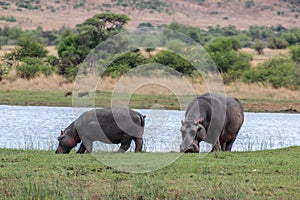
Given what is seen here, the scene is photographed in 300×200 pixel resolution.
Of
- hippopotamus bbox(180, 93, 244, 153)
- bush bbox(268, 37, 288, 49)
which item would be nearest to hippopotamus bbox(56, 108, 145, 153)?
hippopotamus bbox(180, 93, 244, 153)

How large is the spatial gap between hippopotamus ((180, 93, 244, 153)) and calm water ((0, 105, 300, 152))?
25.8 inches

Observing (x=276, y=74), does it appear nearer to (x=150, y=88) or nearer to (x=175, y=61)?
(x=175, y=61)

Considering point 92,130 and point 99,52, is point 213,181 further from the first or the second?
point 99,52

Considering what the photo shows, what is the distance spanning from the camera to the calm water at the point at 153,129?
1441cm

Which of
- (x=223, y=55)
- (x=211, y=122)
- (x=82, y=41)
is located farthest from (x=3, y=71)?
(x=211, y=122)

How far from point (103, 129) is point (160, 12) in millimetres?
72380

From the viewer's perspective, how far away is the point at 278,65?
30.0 meters

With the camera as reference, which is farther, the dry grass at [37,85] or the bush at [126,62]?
the bush at [126,62]

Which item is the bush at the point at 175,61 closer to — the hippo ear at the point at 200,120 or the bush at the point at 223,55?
the bush at the point at 223,55

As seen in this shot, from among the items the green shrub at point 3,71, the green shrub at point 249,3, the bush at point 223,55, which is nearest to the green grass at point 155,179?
the green shrub at point 3,71

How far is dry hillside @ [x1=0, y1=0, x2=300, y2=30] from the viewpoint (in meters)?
75.7

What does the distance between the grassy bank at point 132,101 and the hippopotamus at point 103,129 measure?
10163mm

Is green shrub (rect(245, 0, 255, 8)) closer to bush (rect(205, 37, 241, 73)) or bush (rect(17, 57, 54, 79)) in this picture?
bush (rect(205, 37, 241, 73))

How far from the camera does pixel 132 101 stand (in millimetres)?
24156
